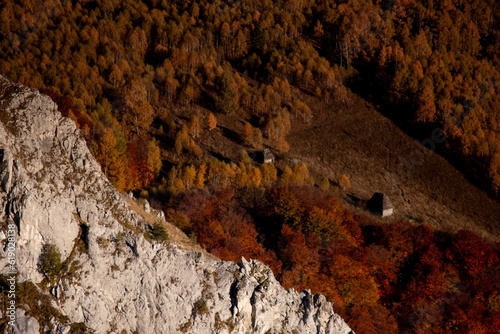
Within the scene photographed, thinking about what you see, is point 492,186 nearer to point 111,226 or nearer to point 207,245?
point 207,245

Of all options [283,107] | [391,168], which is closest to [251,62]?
[283,107]

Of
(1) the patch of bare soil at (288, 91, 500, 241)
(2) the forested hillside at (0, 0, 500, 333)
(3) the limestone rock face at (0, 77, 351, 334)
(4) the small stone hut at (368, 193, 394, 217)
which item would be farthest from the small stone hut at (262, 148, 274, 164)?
(3) the limestone rock face at (0, 77, 351, 334)

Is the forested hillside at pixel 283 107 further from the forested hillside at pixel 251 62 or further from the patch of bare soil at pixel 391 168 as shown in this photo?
the patch of bare soil at pixel 391 168

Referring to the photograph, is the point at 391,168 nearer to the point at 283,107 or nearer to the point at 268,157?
the point at 283,107

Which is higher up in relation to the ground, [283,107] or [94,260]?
[94,260]

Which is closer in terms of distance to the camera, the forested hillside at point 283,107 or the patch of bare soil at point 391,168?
the forested hillside at point 283,107

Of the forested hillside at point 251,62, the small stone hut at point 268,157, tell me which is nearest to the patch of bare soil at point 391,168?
the forested hillside at point 251,62
